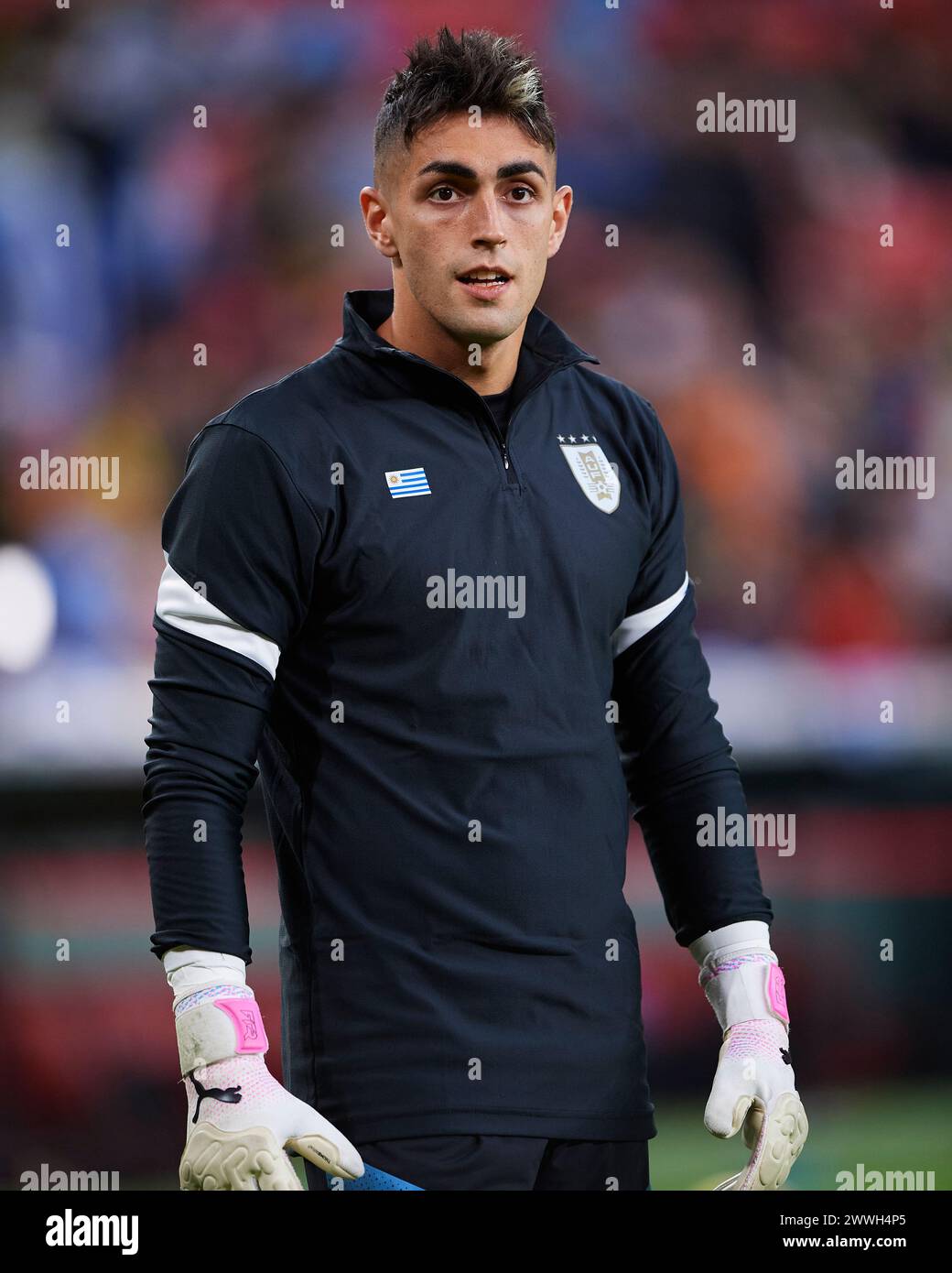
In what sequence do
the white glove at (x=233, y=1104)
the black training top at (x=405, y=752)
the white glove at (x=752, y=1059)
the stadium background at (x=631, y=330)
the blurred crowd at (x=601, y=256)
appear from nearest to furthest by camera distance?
1. the white glove at (x=233, y=1104)
2. the black training top at (x=405, y=752)
3. the white glove at (x=752, y=1059)
4. the stadium background at (x=631, y=330)
5. the blurred crowd at (x=601, y=256)

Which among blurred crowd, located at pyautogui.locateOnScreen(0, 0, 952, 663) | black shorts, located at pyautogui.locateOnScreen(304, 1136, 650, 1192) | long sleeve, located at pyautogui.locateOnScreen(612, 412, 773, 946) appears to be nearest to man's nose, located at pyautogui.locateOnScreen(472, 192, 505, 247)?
long sleeve, located at pyautogui.locateOnScreen(612, 412, 773, 946)

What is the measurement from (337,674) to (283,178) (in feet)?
12.2

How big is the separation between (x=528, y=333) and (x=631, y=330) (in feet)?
10.7

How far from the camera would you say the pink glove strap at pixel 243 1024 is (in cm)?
139

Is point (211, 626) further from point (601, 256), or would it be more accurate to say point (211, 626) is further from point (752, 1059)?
point (601, 256)

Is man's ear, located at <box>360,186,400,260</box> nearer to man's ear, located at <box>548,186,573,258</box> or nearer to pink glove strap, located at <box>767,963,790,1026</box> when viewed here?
man's ear, located at <box>548,186,573,258</box>

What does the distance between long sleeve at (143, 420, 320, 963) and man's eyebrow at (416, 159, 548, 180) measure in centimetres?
32

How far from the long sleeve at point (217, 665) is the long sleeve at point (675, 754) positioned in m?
0.39

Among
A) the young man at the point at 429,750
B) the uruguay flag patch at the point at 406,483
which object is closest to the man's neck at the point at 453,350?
the young man at the point at 429,750

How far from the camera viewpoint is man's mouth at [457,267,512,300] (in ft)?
5.24

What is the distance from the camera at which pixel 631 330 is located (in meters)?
4.92

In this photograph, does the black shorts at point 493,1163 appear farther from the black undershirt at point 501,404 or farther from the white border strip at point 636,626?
the black undershirt at point 501,404

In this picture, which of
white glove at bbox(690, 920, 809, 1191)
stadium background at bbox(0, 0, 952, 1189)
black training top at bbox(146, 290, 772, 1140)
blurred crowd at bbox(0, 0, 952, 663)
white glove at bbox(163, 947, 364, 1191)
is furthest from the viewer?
blurred crowd at bbox(0, 0, 952, 663)
